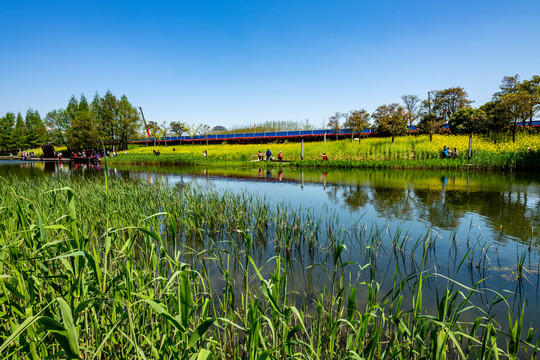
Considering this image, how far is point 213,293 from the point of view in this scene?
3.54m

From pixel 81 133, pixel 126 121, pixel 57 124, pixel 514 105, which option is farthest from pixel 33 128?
pixel 514 105

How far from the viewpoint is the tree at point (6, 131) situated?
208 ft

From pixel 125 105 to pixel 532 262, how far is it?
2359 inches

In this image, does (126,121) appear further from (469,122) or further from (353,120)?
(469,122)

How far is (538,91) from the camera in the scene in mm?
25328

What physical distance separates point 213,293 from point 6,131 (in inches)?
3374

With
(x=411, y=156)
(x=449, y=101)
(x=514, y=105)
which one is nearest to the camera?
(x=411, y=156)

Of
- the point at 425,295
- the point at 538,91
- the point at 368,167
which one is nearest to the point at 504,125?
the point at 538,91

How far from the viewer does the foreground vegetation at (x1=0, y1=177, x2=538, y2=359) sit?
155cm

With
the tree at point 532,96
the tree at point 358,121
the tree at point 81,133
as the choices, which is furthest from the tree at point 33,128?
the tree at point 532,96

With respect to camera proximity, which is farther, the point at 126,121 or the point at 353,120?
the point at 126,121

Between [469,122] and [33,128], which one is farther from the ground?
[33,128]

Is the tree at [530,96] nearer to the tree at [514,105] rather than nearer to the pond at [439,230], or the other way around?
the tree at [514,105]

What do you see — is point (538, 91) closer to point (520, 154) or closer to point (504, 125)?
point (504, 125)
